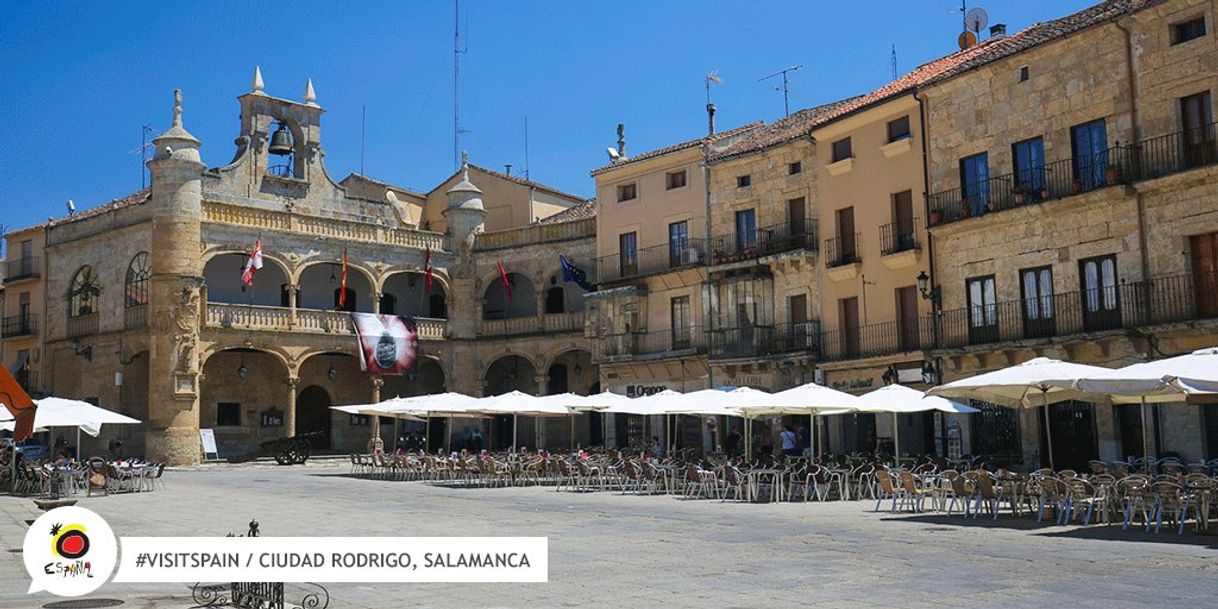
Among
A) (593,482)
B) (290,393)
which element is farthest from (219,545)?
(290,393)

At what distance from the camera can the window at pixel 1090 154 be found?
25500 mm

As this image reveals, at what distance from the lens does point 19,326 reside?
46125 millimetres

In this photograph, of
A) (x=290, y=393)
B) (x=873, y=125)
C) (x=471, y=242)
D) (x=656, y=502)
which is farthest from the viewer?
(x=471, y=242)

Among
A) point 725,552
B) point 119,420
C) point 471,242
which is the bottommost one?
point 725,552

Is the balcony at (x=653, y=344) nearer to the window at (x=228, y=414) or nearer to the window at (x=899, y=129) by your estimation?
the window at (x=899, y=129)

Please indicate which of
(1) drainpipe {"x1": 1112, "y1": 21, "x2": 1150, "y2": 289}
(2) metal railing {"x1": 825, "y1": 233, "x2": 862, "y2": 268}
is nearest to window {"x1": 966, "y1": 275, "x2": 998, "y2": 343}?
(1) drainpipe {"x1": 1112, "y1": 21, "x2": 1150, "y2": 289}

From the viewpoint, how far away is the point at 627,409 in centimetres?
2800

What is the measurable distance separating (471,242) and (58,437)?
16.4 m

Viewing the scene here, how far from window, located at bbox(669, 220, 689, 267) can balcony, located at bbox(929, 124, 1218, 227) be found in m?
10.4

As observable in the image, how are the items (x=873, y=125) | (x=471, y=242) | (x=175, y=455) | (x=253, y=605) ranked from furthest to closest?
(x=471, y=242)
(x=175, y=455)
(x=873, y=125)
(x=253, y=605)

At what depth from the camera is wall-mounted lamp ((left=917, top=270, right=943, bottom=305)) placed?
29531mm

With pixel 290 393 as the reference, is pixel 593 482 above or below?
below

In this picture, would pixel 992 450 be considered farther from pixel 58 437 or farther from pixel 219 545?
pixel 58 437

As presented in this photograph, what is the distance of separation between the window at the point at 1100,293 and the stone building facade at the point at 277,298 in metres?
20.7
